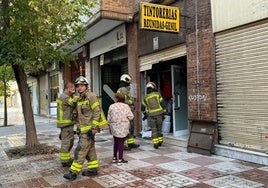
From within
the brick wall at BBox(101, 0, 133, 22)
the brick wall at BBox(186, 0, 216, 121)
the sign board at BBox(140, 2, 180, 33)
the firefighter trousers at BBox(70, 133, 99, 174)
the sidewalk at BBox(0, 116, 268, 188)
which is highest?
the brick wall at BBox(101, 0, 133, 22)

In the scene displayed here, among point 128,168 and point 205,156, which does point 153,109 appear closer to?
point 205,156

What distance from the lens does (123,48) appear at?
1352 centimetres

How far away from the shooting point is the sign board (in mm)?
8500

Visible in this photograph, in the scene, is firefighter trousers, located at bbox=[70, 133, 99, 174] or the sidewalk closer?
the sidewalk

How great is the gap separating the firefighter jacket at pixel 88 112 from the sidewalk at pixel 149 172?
1.00m

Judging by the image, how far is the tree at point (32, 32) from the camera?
340 inches

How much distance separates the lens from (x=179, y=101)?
10.4m

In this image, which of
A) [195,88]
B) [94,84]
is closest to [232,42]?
[195,88]

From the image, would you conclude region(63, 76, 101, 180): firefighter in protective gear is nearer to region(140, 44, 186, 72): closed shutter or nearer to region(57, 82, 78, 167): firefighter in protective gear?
region(57, 82, 78, 167): firefighter in protective gear

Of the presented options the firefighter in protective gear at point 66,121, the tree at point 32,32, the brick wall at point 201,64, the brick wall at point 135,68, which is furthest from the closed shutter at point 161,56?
the firefighter in protective gear at point 66,121

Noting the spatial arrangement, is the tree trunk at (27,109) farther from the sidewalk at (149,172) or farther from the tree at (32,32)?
the sidewalk at (149,172)

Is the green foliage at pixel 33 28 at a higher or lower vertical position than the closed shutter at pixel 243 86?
higher

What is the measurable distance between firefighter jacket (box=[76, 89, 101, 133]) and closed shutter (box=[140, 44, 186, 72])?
3849mm

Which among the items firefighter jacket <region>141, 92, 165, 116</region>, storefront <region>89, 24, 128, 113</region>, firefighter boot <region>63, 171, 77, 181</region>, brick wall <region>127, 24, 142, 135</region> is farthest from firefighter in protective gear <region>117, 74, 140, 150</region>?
storefront <region>89, 24, 128, 113</region>
